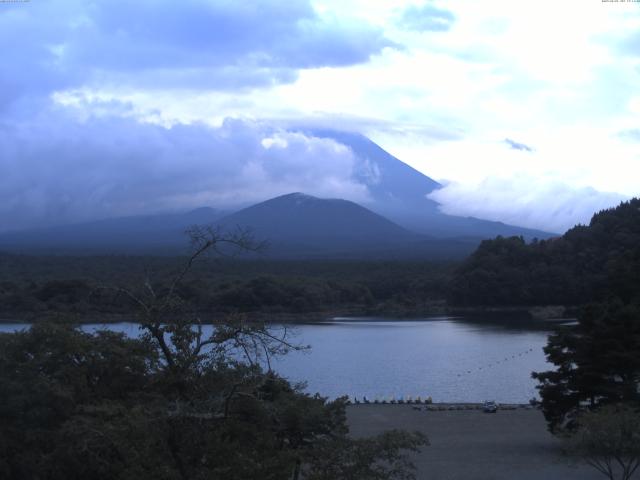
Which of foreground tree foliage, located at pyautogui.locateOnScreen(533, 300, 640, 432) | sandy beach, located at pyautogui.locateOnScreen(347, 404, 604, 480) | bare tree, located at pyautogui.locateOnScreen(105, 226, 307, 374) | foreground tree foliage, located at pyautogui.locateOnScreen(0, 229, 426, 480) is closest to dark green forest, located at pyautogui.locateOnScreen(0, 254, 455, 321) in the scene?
sandy beach, located at pyautogui.locateOnScreen(347, 404, 604, 480)

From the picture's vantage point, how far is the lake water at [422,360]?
803 inches

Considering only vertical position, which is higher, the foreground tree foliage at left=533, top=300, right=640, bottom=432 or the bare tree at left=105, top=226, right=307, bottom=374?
the bare tree at left=105, top=226, right=307, bottom=374

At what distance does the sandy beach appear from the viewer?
1082 centimetres

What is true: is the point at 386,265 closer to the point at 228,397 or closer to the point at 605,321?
the point at 605,321

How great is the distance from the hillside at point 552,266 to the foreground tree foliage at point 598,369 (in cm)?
3041

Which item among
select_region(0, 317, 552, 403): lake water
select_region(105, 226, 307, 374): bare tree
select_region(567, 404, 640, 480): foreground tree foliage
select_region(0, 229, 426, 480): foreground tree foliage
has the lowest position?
select_region(0, 317, 552, 403): lake water

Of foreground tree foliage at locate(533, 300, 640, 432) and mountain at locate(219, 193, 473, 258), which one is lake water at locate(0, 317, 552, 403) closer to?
foreground tree foliage at locate(533, 300, 640, 432)

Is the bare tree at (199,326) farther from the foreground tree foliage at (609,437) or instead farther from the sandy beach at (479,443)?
the sandy beach at (479,443)

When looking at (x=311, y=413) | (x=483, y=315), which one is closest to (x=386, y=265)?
(x=483, y=315)

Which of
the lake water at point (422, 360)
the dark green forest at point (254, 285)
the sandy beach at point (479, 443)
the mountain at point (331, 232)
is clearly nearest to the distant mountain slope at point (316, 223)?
the mountain at point (331, 232)

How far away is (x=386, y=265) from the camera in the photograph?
188 ft

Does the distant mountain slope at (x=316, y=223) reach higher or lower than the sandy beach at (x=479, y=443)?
higher

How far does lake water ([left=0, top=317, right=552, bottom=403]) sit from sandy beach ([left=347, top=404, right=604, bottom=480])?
2.52m

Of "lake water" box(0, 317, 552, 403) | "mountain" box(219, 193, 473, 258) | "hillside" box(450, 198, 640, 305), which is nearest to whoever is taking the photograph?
"lake water" box(0, 317, 552, 403)
